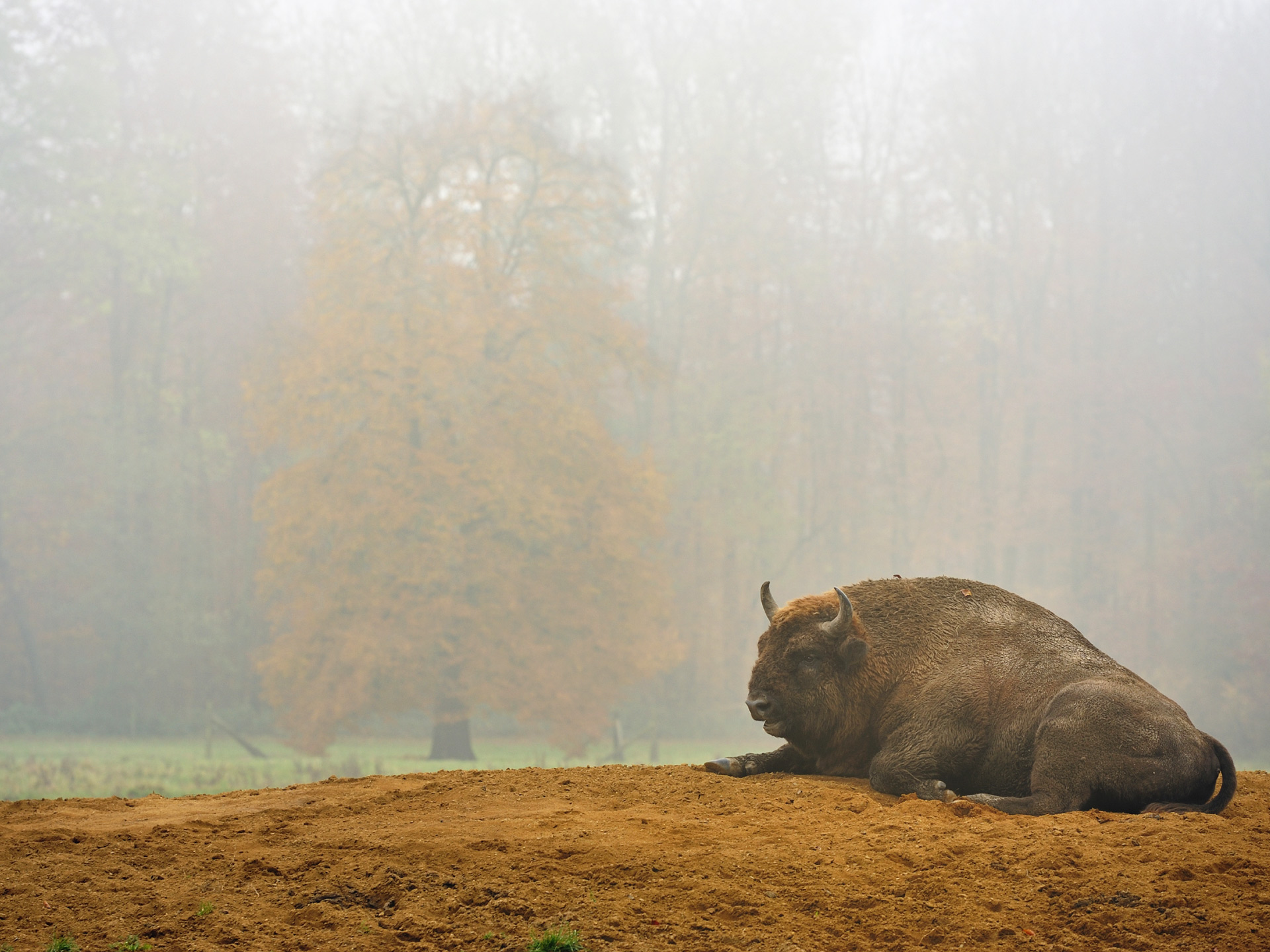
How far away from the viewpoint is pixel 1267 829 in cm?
515

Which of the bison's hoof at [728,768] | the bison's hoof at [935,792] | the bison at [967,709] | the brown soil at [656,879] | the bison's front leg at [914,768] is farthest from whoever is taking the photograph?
the bison's hoof at [728,768]

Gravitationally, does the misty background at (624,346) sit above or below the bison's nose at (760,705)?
above

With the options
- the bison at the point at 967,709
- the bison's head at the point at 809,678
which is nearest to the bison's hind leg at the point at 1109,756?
the bison at the point at 967,709

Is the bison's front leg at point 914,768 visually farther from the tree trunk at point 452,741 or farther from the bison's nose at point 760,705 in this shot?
the tree trunk at point 452,741

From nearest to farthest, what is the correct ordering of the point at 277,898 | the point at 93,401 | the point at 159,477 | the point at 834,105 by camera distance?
1. the point at 277,898
2. the point at 159,477
3. the point at 93,401
4. the point at 834,105

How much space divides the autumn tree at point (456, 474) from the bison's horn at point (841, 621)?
15.4m

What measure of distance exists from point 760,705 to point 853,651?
71cm

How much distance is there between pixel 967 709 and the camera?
641 cm

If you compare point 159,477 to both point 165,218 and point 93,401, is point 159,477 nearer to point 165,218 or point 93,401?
point 93,401

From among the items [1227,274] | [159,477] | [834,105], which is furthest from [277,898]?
[1227,274]

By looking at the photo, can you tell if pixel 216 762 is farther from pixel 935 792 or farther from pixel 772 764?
pixel 935 792

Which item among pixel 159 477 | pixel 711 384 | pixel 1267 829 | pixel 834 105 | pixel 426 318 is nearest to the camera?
pixel 1267 829

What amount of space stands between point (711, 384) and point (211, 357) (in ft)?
55.9

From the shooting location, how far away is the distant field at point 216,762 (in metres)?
17.6
